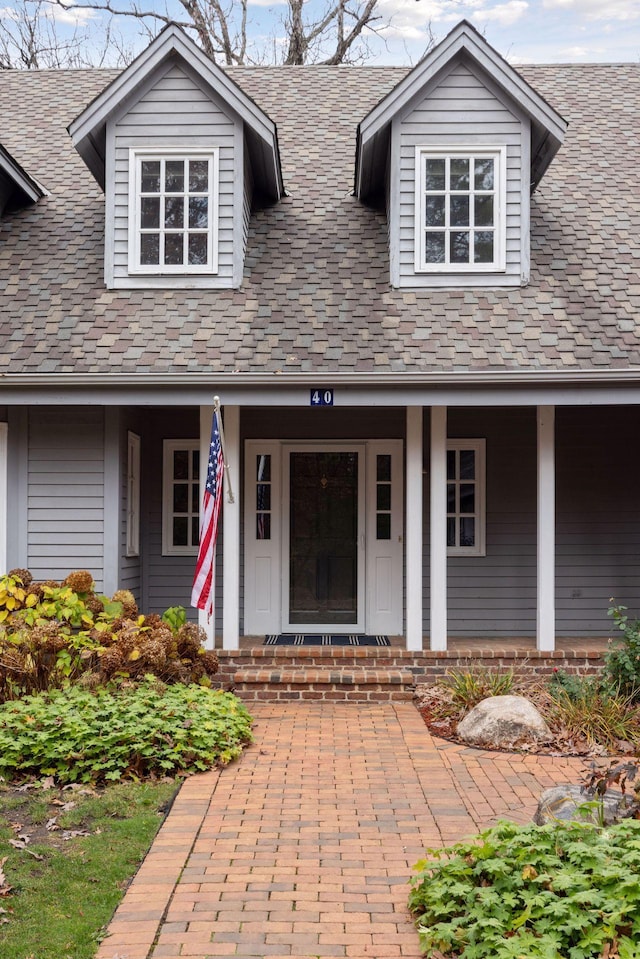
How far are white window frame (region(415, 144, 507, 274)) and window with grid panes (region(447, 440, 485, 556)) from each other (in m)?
1.99

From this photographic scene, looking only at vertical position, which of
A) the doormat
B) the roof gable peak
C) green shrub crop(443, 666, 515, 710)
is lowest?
green shrub crop(443, 666, 515, 710)

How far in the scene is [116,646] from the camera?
7.66 metres

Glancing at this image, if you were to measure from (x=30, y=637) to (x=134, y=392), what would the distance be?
2524 millimetres

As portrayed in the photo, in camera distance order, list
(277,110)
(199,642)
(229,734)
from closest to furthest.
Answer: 1. (229,734)
2. (199,642)
3. (277,110)

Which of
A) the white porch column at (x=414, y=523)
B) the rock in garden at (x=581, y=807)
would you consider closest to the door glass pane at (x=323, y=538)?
the white porch column at (x=414, y=523)

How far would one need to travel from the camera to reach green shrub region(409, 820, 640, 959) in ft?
11.9

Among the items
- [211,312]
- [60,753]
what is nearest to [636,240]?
[211,312]

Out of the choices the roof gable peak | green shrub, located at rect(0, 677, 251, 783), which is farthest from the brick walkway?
the roof gable peak

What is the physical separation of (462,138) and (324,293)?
Result: 2.28 metres

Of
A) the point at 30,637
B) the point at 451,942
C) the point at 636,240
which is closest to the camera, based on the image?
the point at 451,942

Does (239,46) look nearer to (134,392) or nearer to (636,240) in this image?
(636,240)

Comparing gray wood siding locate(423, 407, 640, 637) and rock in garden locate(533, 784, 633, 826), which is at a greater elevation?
gray wood siding locate(423, 407, 640, 637)

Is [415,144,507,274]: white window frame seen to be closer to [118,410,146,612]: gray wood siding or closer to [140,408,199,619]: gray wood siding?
[140,408,199,619]: gray wood siding

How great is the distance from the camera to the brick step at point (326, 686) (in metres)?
8.84
